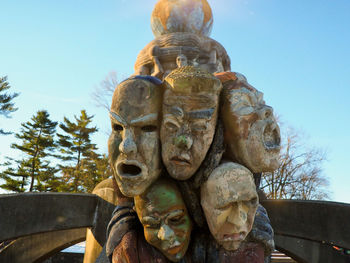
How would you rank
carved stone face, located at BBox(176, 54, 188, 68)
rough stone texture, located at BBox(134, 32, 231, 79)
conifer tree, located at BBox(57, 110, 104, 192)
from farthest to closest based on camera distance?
conifer tree, located at BBox(57, 110, 104, 192), rough stone texture, located at BBox(134, 32, 231, 79), carved stone face, located at BBox(176, 54, 188, 68)

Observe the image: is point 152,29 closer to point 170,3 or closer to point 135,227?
point 170,3

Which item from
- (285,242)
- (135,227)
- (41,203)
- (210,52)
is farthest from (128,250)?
(285,242)

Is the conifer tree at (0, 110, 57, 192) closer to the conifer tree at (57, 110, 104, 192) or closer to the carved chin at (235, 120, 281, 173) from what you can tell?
the conifer tree at (57, 110, 104, 192)

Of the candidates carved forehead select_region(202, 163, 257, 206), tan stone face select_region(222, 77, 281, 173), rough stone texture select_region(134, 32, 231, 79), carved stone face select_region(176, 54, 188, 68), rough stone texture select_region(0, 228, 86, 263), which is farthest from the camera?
rough stone texture select_region(0, 228, 86, 263)

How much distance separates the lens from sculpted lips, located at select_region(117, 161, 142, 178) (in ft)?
4.37

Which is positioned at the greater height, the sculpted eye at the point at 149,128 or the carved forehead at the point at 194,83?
the carved forehead at the point at 194,83

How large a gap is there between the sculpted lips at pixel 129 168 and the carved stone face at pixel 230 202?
13.6 inches

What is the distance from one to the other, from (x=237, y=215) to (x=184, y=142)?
0.42m

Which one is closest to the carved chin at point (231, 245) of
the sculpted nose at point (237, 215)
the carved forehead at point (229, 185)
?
the sculpted nose at point (237, 215)

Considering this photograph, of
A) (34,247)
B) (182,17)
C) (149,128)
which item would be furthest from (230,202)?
(34,247)

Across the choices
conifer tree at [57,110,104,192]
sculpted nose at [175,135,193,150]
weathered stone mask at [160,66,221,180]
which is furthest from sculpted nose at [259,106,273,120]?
conifer tree at [57,110,104,192]

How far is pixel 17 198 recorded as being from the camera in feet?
12.1

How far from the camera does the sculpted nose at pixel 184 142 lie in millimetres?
1306

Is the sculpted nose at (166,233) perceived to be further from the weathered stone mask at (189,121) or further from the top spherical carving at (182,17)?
the top spherical carving at (182,17)
